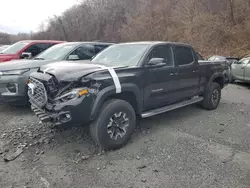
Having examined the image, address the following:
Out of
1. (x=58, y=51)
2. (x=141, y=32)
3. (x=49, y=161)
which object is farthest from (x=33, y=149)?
(x=141, y=32)

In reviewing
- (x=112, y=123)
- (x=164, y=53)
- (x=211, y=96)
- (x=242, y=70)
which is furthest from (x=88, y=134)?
(x=242, y=70)

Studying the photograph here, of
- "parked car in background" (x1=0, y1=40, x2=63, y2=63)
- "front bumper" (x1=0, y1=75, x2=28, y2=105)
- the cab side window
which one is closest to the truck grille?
"front bumper" (x1=0, y1=75, x2=28, y2=105)

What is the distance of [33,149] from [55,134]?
0.60 m

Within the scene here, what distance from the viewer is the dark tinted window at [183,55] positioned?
4852 mm

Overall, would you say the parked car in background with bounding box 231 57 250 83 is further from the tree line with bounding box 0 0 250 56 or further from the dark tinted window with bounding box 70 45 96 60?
the tree line with bounding box 0 0 250 56

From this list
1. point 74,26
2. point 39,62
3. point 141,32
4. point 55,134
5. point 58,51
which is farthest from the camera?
point 74,26

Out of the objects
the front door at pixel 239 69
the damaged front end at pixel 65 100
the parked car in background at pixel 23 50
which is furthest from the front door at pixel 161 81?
the front door at pixel 239 69

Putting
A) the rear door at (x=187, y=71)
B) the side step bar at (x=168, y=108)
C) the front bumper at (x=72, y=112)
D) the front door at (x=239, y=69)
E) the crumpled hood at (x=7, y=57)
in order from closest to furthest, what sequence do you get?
the front bumper at (x=72, y=112), the side step bar at (x=168, y=108), the rear door at (x=187, y=71), the crumpled hood at (x=7, y=57), the front door at (x=239, y=69)

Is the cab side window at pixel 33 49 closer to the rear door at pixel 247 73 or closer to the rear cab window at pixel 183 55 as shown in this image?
the rear cab window at pixel 183 55

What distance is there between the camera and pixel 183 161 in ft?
10.8

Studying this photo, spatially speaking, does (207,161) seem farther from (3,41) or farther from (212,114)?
(3,41)

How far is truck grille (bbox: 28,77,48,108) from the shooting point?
3.40 meters

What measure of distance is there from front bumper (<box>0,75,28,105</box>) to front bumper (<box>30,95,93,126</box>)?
2124mm

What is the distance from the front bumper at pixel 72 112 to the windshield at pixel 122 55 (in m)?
1.20
